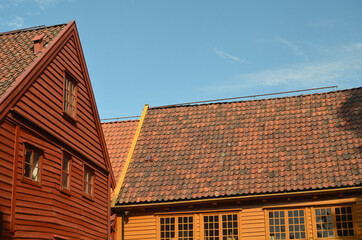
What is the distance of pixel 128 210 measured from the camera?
22.7 metres

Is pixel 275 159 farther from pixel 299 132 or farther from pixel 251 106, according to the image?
pixel 251 106

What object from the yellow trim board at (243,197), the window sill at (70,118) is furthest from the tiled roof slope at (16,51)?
the yellow trim board at (243,197)

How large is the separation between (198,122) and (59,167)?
1119 centimetres

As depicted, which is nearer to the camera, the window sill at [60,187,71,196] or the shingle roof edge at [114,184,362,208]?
the window sill at [60,187,71,196]

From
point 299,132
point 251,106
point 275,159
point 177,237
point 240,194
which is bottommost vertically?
point 177,237

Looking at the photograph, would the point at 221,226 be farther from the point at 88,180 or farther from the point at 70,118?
the point at 70,118

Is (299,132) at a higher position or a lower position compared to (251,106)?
lower

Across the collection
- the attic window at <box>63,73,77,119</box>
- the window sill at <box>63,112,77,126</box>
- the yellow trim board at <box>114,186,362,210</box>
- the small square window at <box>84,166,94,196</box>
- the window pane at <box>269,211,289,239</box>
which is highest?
the attic window at <box>63,73,77,119</box>

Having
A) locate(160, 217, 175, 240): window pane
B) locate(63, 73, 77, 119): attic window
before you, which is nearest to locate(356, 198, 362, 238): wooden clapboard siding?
locate(160, 217, 175, 240): window pane

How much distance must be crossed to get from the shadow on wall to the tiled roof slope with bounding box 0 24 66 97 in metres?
13.3

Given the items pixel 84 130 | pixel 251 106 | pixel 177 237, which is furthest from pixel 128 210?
pixel 251 106

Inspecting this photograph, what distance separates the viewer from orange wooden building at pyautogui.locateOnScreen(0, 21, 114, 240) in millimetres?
14023

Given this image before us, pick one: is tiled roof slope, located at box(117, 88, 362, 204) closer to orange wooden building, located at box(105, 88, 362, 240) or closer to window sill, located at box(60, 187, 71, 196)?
orange wooden building, located at box(105, 88, 362, 240)

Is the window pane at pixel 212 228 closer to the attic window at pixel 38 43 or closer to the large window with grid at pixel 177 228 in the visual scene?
the large window with grid at pixel 177 228
